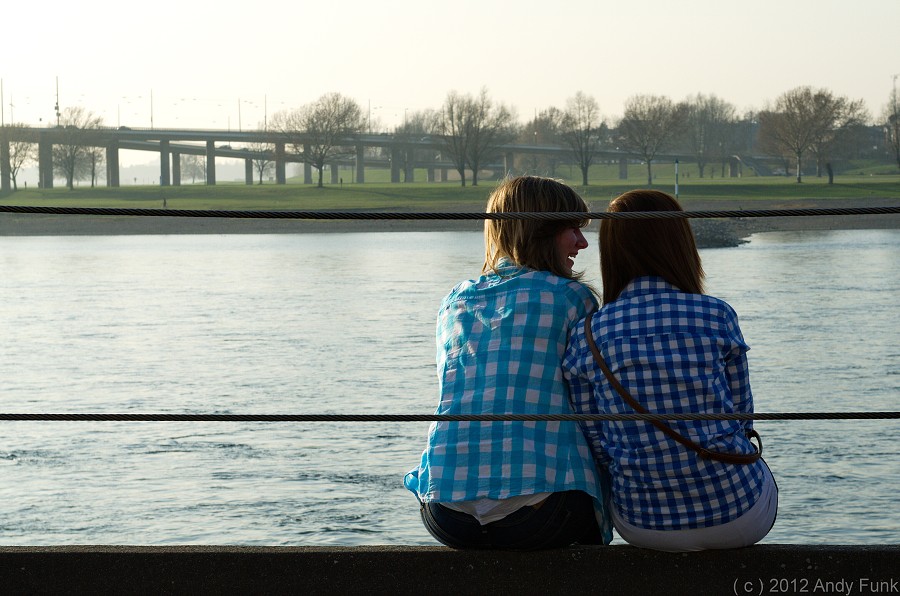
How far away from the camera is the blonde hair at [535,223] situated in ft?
9.50

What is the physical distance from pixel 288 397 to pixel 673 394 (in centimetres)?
1011

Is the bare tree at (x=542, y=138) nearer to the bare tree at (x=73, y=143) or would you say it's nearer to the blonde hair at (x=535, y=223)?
the bare tree at (x=73, y=143)

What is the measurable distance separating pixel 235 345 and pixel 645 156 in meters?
75.1

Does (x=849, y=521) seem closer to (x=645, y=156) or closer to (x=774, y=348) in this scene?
(x=774, y=348)

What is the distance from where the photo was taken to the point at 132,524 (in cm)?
780

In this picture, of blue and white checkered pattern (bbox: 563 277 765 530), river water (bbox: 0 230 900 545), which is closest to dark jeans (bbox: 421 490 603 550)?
blue and white checkered pattern (bbox: 563 277 765 530)

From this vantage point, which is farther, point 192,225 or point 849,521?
point 192,225

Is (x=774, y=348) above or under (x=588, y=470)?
under

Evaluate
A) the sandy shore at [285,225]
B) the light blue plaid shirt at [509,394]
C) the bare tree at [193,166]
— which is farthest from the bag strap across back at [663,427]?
the bare tree at [193,166]

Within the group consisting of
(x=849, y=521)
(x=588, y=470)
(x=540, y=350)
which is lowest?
(x=849, y=521)

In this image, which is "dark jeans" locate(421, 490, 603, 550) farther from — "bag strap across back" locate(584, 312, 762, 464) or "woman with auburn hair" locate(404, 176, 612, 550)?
"bag strap across back" locate(584, 312, 762, 464)

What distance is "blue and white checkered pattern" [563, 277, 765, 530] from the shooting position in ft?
8.71

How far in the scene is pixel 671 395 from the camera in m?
2.68

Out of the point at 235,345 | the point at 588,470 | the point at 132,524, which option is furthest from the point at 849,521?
the point at 235,345
